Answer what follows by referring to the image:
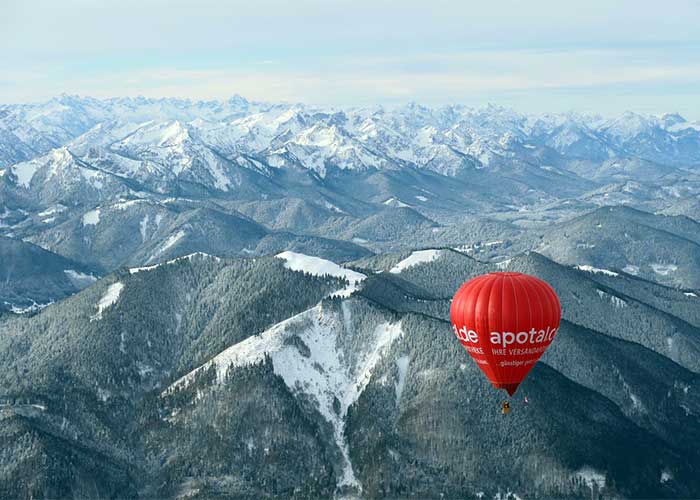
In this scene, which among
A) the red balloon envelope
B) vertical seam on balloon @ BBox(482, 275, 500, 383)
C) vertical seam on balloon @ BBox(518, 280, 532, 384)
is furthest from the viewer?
vertical seam on balloon @ BBox(482, 275, 500, 383)

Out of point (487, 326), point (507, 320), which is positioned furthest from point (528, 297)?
point (487, 326)

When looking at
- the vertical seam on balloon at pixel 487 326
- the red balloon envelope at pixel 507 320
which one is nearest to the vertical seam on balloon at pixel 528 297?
the red balloon envelope at pixel 507 320

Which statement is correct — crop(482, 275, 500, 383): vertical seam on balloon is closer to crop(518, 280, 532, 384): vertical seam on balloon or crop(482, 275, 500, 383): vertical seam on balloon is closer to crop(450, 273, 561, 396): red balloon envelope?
crop(450, 273, 561, 396): red balloon envelope

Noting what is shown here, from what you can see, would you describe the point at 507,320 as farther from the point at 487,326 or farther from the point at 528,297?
the point at 528,297

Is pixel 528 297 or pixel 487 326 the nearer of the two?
pixel 528 297

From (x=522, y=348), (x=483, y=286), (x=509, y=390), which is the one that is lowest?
(x=509, y=390)

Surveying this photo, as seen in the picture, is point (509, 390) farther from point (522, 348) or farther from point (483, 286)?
point (483, 286)

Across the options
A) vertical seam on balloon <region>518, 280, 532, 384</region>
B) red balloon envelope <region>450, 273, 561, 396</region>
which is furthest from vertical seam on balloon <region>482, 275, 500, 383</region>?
vertical seam on balloon <region>518, 280, 532, 384</region>

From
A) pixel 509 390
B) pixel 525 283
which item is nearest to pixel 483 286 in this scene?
pixel 525 283

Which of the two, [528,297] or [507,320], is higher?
[528,297]
